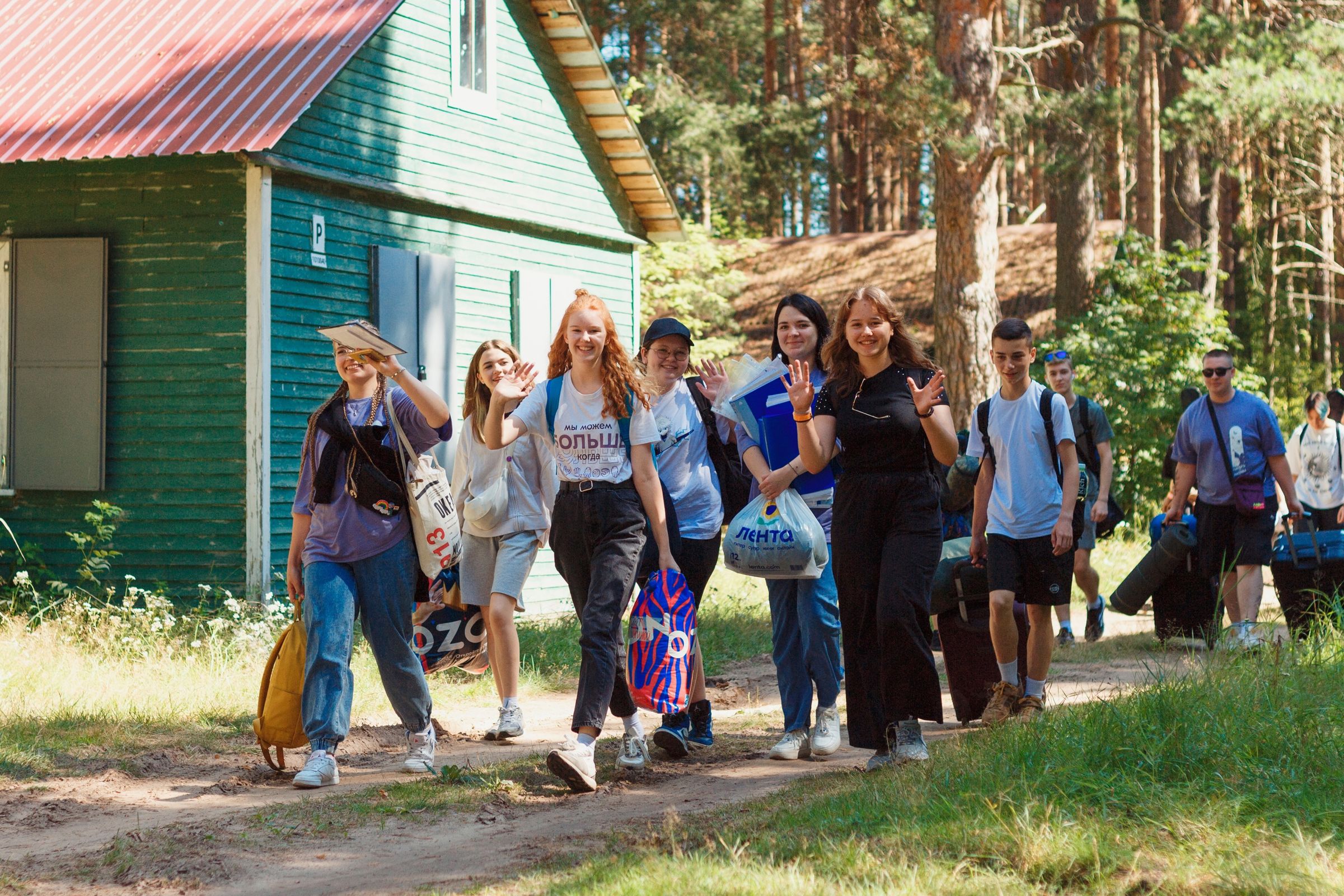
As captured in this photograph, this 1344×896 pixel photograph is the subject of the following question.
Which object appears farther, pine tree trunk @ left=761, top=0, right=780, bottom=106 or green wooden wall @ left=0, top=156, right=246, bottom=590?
pine tree trunk @ left=761, top=0, right=780, bottom=106

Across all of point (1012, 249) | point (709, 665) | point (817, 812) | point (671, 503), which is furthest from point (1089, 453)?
point (1012, 249)

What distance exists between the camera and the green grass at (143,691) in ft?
22.8

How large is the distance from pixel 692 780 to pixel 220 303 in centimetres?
642

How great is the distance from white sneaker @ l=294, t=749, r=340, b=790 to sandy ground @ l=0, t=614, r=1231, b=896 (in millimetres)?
54

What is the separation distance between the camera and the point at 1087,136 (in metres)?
19.4

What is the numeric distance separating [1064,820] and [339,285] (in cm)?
869

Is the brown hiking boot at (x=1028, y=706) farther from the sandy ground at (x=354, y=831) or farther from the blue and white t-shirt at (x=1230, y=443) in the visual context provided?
the blue and white t-shirt at (x=1230, y=443)

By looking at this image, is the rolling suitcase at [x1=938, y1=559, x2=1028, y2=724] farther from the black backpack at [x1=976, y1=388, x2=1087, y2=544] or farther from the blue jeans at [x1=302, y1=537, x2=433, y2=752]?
the blue jeans at [x1=302, y1=537, x2=433, y2=752]

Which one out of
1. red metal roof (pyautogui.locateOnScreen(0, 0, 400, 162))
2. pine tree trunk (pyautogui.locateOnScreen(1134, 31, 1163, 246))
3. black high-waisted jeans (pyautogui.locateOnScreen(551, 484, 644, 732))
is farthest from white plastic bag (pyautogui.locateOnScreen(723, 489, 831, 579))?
pine tree trunk (pyautogui.locateOnScreen(1134, 31, 1163, 246))

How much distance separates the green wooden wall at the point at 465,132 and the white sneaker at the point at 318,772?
6.40 meters

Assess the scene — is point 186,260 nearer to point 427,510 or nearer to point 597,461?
point 427,510

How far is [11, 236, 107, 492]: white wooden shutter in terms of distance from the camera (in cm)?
1090

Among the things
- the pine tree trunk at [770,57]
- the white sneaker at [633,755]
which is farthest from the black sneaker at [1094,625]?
the pine tree trunk at [770,57]

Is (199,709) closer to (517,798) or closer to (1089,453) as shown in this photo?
(517,798)
